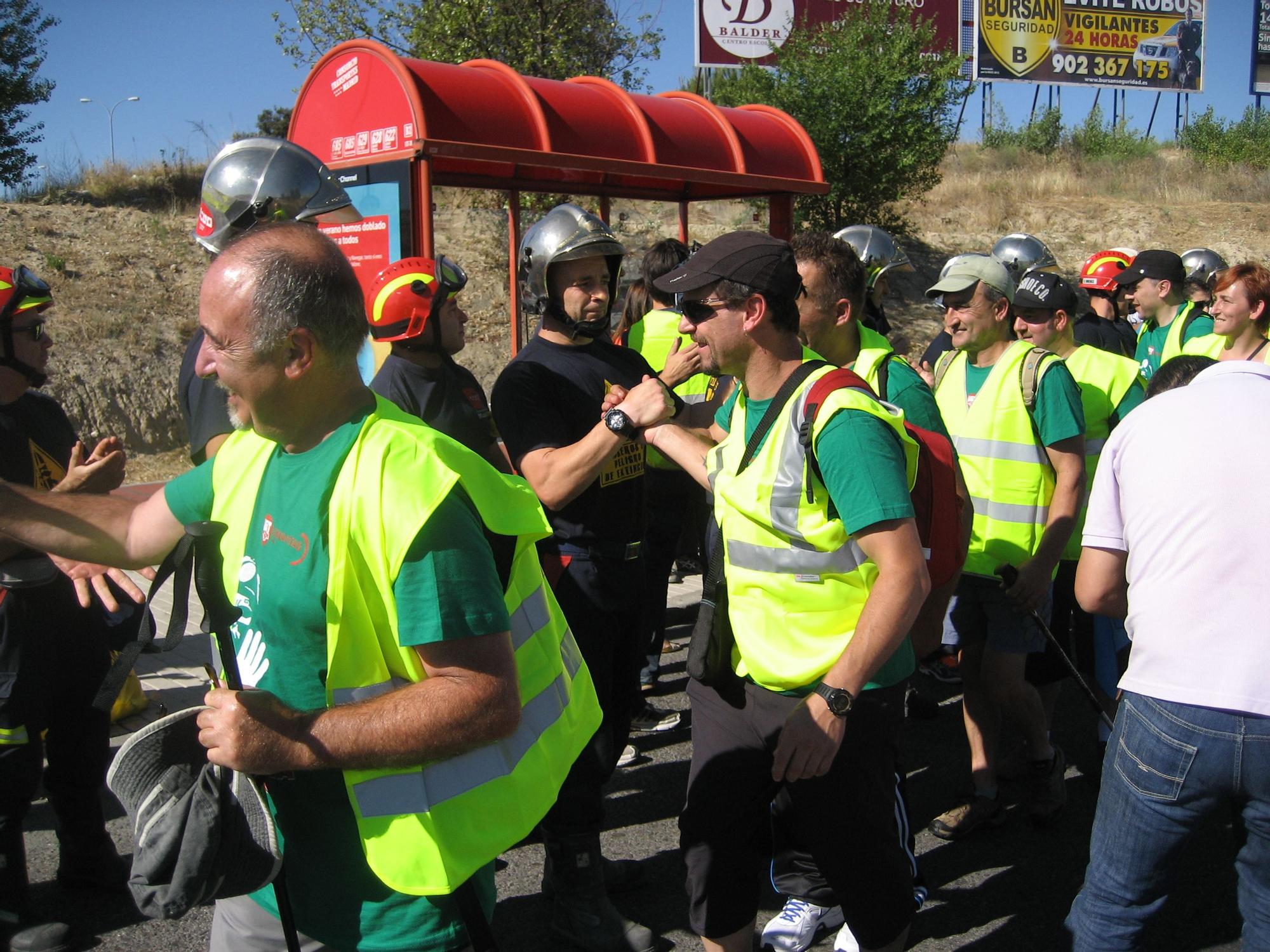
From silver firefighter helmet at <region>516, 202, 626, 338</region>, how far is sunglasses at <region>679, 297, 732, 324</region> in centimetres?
90

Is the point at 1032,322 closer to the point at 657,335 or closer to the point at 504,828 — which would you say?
the point at 657,335

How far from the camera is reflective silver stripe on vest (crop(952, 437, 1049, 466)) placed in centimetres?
396

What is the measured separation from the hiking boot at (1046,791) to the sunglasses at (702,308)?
2517 millimetres

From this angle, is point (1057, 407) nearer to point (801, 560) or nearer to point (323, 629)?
point (801, 560)

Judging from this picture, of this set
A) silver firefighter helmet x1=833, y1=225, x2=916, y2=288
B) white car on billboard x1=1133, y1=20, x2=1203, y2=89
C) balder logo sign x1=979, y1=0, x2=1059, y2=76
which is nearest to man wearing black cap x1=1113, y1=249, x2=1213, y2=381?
silver firefighter helmet x1=833, y1=225, x2=916, y2=288

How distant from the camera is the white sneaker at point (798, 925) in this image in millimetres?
3297

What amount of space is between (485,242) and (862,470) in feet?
56.1

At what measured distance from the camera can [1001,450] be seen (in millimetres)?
4016

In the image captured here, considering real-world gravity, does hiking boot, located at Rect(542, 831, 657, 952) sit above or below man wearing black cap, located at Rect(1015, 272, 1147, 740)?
below

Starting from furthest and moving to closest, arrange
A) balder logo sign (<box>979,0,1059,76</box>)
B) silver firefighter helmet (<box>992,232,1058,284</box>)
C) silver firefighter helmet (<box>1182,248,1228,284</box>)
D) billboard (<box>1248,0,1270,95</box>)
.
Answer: billboard (<box>1248,0,1270,95</box>) < balder logo sign (<box>979,0,1059,76</box>) < silver firefighter helmet (<box>1182,248,1228,284</box>) < silver firefighter helmet (<box>992,232,1058,284</box>)

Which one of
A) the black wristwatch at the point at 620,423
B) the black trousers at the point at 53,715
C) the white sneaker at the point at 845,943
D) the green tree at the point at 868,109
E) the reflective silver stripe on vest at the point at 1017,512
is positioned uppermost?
the green tree at the point at 868,109

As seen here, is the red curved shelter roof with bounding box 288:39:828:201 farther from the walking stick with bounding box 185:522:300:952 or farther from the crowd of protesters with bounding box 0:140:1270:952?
the walking stick with bounding box 185:522:300:952

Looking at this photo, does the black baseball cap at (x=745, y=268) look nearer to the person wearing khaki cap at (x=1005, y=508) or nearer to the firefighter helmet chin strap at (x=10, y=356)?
the person wearing khaki cap at (x=1005, y=508)

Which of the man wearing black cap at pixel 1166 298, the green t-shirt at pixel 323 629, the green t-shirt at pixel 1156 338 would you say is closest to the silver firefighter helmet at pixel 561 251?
the green t-shirt at pixel 323 629
